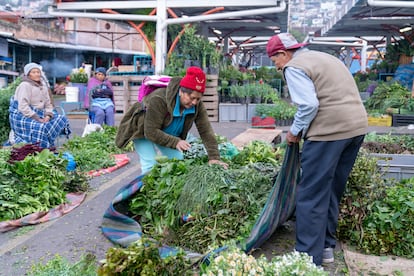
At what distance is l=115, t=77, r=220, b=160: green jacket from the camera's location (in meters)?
4.23

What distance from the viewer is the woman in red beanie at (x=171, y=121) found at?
409cm

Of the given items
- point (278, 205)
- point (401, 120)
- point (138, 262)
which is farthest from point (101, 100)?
point (401, 120)

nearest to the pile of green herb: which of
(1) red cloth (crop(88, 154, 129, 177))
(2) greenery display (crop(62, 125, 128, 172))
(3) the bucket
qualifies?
(1) red cloth (crop(88, 154, 129, 177))

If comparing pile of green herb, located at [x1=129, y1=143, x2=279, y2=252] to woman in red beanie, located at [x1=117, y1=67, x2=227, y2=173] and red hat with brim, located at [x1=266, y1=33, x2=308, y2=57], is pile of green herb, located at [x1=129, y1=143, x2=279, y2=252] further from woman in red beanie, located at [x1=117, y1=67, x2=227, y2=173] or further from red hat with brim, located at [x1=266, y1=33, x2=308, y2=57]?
red hat with brim, located at [x1=266, y1=33, x2=308, y2=57]

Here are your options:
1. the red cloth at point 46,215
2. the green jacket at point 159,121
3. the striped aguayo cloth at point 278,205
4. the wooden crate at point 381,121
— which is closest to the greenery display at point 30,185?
the red cloth at point 46,215

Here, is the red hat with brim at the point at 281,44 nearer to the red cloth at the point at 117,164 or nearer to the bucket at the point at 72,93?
the red cloth at the point at 117,164

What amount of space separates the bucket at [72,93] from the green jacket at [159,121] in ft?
36.4

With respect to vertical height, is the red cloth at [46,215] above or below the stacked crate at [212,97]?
below

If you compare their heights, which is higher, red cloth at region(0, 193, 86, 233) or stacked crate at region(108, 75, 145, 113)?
stacked crate at region(108, 75, 145, 113)

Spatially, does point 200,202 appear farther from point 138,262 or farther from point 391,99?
point 391,99

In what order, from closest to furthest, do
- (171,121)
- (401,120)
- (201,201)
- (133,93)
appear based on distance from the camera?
(201,201)
(171,121)
(401,120)
(133,93)

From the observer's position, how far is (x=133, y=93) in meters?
14.6

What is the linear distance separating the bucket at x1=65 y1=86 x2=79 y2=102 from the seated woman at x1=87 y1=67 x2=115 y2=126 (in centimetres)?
556

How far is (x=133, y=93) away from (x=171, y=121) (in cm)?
1052
